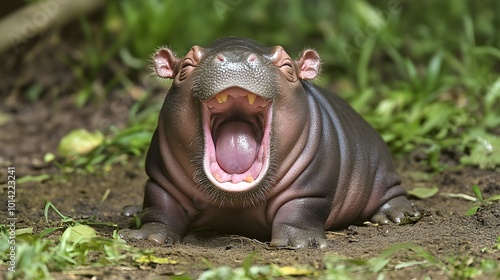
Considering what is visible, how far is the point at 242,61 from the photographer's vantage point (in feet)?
15.9

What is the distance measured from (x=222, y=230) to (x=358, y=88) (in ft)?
16.5

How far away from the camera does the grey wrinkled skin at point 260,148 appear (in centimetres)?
492

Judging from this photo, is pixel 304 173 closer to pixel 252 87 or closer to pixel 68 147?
pixel 252 87

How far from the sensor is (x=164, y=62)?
5.34 meters

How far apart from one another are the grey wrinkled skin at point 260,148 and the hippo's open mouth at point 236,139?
1cm

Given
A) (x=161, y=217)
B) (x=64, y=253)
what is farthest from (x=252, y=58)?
(x=64, y=253)

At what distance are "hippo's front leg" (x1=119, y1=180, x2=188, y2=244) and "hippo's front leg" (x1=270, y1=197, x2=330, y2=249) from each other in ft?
1.85

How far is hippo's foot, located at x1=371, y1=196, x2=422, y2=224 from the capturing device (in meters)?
5.72

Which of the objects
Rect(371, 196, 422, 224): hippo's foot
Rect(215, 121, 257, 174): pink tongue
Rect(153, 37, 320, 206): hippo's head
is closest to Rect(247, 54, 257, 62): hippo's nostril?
Rect(153, 37, 320, 206): hippo's head

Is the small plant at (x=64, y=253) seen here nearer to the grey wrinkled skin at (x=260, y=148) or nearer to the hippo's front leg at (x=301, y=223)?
the grey wrinkled skin at (x=260, y=148)

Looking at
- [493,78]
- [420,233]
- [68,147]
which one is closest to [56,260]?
[420,233]

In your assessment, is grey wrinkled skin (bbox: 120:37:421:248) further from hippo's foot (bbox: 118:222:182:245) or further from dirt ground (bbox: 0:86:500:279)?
dirt ground (bbox: 0:86:500:279)

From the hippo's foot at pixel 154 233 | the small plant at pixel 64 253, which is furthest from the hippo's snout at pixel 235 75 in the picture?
the small plant at pixel 64 253

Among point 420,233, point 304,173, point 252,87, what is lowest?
point 420,233
